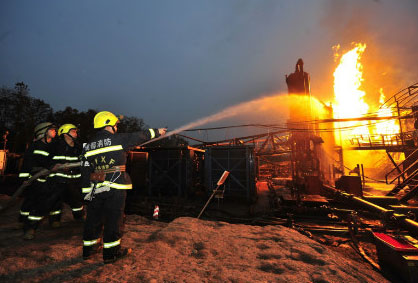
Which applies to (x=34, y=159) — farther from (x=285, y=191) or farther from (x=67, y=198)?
(x=285, y=191)

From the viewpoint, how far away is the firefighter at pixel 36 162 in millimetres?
4029

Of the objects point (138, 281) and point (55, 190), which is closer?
point (138, 281)

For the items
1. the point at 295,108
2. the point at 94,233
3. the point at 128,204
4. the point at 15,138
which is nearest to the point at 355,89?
the point at 295,108

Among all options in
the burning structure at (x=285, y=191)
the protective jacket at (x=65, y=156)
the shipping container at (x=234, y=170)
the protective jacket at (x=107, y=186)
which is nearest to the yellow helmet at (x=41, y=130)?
the protective jacket at (x=65, y=156)

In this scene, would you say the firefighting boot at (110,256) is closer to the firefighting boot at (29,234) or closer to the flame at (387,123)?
the firefighting boot at (29,234)

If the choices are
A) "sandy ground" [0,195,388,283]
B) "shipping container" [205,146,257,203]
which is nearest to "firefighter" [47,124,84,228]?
"sandy ground" [0,195,388,283]

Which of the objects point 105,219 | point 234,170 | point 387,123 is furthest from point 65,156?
point 387,123

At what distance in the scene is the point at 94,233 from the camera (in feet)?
9.12

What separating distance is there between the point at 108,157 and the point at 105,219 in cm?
96

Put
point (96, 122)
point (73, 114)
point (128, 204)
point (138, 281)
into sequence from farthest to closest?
1. point (73, 114)
2. point (128, 204)
3. point (96, 122)
4. point (138, 281)

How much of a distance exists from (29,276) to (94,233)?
0.76 m

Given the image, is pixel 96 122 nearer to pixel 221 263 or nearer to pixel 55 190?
pixel 55 190

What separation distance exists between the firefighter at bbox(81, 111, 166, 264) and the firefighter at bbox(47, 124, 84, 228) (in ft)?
5.68

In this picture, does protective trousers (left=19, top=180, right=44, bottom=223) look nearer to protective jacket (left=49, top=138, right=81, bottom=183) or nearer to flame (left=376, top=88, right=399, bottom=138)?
protective jacket (left=49, top=138, right=81, bottom=183)
